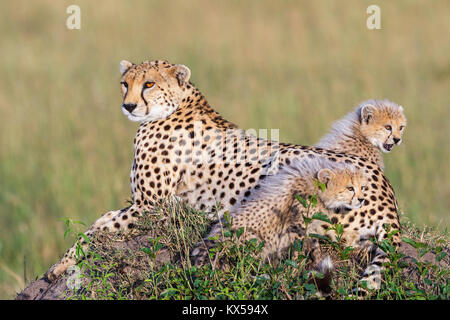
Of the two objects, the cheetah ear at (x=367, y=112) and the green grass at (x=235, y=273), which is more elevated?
the cheetah ear at (x=367, y=112)

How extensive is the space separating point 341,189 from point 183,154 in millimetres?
Result: 1139

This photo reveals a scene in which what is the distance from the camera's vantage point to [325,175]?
394 centimetres

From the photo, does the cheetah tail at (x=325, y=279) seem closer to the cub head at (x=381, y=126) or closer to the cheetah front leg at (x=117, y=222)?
the cheetah front leg at (x=117, y=222)

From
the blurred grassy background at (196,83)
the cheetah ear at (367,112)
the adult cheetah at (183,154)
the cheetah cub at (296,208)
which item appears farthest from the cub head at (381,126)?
the cheetah cub at (296,208)

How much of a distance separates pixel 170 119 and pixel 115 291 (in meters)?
1.40

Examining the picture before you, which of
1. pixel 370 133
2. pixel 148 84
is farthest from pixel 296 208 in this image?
pixel 370 133

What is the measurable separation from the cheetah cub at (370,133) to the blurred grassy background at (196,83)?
116 centimetres

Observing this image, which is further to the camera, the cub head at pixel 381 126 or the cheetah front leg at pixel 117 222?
the cub head at pixel 381 126

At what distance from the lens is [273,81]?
36.7 ft

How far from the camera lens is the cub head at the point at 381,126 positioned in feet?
17.6

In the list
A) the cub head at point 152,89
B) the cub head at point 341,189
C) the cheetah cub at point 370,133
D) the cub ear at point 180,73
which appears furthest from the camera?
the cheetah cub at point 370,133

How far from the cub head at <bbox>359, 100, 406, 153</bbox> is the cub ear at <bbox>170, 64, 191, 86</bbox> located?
1363mm

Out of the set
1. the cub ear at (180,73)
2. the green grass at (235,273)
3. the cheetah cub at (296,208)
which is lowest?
the green grass at (235,273)

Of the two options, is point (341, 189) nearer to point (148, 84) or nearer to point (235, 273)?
point (235, 273)
